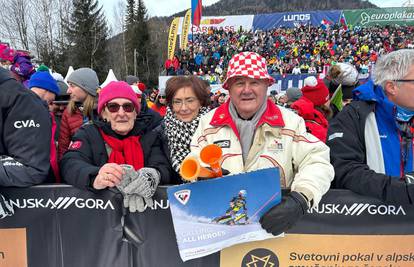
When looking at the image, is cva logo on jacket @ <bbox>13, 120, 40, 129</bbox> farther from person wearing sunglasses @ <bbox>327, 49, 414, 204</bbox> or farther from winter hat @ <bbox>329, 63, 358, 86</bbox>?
winter hat @ <bbox>329, 63, 358, 86</bbox>

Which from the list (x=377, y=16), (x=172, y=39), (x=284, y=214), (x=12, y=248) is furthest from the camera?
(x=377, y=16)

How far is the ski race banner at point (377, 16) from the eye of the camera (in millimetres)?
39156

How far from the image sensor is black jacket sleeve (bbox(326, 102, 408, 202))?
7.20 feet

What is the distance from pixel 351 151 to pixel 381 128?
26 centimetres

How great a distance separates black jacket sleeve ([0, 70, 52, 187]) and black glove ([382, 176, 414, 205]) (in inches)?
84.3

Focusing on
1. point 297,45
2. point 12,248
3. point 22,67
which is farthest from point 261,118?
point 297,45

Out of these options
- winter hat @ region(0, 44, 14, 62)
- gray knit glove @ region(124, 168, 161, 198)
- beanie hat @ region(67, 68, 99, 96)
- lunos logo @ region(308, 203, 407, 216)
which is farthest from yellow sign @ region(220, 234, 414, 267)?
winter hat @ region(0, 44, 14, 62)

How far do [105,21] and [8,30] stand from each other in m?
12.8

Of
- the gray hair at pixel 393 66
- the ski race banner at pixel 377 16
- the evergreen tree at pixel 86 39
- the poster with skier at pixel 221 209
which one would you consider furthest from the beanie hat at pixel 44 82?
the ski race banner at pixel 377 16

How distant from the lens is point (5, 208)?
2279mm

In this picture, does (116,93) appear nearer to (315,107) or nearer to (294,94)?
(315,107)

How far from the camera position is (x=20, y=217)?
91.0 inches

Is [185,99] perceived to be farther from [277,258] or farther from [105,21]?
[105,21]

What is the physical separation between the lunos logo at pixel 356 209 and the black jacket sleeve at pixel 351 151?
8 cm
